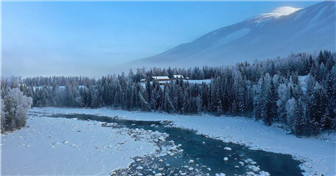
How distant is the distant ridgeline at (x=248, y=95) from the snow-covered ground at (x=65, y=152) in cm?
2349

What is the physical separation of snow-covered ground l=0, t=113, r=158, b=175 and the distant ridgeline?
23.5 m

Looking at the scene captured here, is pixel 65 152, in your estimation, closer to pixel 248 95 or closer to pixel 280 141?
pixel 280 141

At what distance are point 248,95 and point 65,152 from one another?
44152mm

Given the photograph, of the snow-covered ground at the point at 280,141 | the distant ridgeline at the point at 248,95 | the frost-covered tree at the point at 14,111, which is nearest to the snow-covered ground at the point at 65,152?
the snow-covered ground at the point at 280,141

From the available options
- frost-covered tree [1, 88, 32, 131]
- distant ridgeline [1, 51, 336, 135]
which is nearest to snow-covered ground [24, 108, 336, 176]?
frost-covered tree [1, 88, 32, 131]

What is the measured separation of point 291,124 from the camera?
3462 centimetres

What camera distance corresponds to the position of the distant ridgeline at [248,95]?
34938mm

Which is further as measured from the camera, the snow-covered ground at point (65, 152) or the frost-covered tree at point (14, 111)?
the frost-covered tree at point (14, 111)

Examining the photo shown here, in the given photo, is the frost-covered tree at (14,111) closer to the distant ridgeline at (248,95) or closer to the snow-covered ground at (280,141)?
the snow-covered ground at (280,141)

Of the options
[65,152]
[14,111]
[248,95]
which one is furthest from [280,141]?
[14,111]

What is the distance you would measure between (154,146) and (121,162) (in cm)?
716

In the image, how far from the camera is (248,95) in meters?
56.2

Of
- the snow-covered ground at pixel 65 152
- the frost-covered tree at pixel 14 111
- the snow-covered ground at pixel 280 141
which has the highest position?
the frost-covered tree at pixel 14 111

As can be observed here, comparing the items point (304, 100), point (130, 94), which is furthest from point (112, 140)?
point (130, 94)
